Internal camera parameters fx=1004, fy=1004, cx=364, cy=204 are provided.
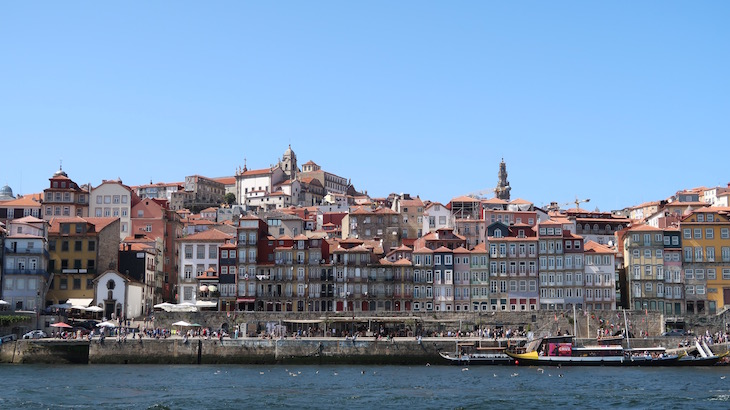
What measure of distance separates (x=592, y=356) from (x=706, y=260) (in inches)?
945

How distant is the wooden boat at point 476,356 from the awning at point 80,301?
33520 mm

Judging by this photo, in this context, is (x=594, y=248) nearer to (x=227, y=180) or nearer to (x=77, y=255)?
(x=77, y=255)

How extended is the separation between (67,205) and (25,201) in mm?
4659

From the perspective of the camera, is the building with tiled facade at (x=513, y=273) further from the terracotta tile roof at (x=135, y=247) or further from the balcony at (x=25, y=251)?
the balcony at (x=25, y=251)

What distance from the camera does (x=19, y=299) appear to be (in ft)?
292

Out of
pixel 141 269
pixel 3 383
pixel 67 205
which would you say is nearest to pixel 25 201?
pixel 67 205

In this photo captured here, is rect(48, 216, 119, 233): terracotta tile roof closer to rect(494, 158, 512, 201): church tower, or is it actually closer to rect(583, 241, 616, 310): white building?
rect(583, 241, 616, 310): white building

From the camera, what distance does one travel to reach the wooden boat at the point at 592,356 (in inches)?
2990

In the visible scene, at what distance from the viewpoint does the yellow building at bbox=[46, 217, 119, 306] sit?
92812 mm

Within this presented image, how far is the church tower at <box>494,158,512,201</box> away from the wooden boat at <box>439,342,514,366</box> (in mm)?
102121

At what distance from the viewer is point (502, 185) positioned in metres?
185

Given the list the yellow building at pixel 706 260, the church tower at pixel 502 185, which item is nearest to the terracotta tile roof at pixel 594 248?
the yellow building at pixel 706 260

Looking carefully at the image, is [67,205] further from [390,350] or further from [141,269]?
[390,350]

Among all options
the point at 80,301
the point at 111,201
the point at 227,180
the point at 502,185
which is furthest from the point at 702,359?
the point at 227,180
